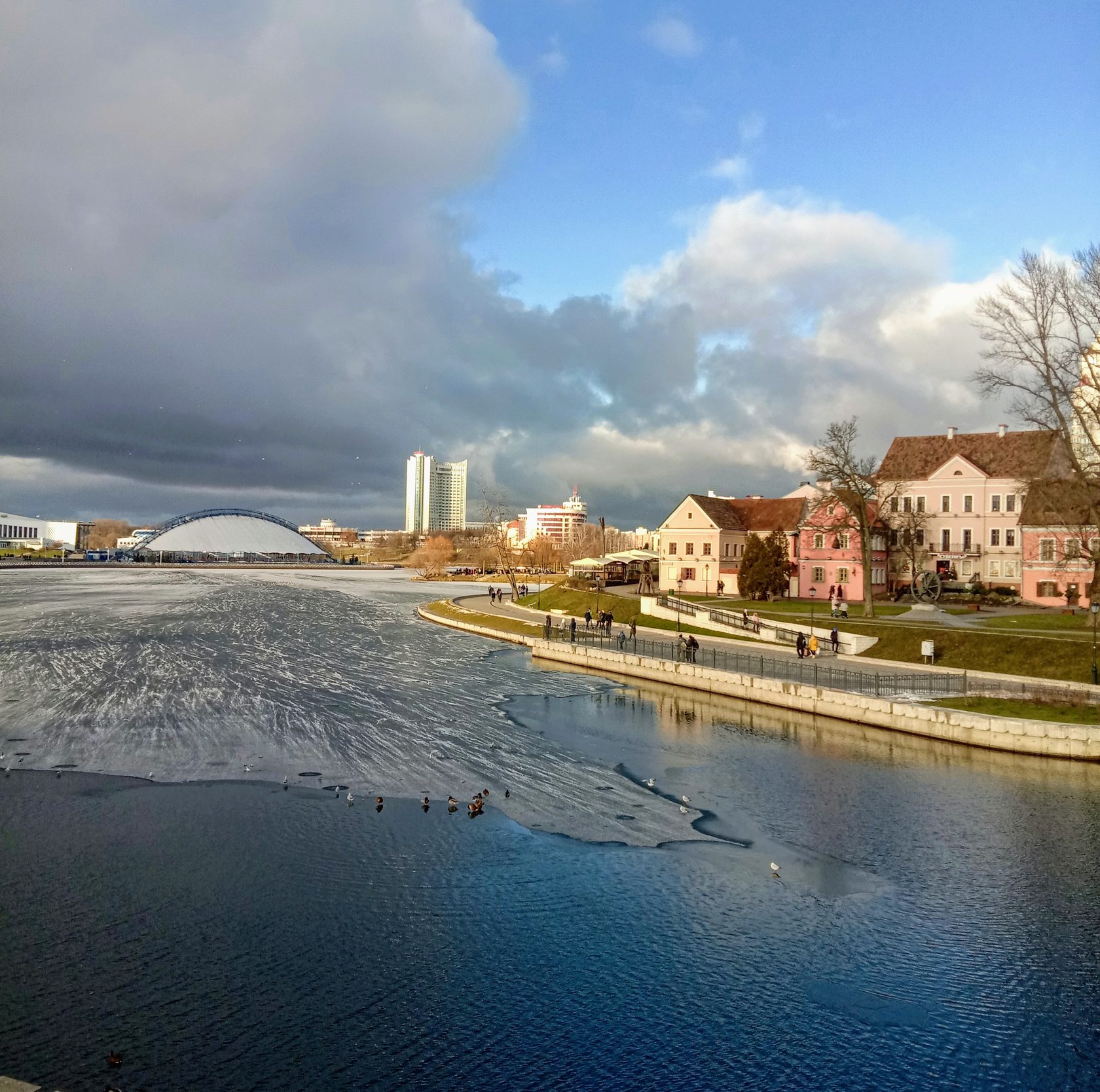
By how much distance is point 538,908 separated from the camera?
51.6 feet

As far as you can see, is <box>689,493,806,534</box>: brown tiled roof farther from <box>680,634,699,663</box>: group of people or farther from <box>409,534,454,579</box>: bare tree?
<box>409,534,454,579</box>: bare tree

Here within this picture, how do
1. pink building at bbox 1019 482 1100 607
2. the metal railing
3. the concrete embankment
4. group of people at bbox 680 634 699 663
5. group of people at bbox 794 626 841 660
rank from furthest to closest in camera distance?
1. pink building at bbox 1019 482 1100 607
2. group of people at bbox 680 634 699 663
3. group of people at bbox 794 626 841 660
4. the metal railing
5. the concrete embankment

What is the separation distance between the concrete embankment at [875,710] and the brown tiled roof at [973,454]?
2845 centimetres

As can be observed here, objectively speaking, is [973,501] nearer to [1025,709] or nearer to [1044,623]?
[1044,623]

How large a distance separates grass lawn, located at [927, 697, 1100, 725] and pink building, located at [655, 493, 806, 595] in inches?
1351

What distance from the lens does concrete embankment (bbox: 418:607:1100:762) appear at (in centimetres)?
2669

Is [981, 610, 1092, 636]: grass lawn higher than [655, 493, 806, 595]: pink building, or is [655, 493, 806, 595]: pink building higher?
[655, 493, 806, 595]: pink building

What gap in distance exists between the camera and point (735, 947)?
47.0 feet

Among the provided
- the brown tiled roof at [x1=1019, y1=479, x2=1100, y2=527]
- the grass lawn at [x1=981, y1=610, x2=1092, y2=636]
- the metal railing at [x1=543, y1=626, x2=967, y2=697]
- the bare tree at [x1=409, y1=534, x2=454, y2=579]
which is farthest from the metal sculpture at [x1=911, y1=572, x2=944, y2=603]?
the bare tree at [x1=409, y1=534, x2=454, y2=579]

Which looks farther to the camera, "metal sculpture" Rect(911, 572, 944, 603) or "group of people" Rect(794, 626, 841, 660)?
"metal sculpture" Rect(911, 572, 944, 603)

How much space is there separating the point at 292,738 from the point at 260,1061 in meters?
17.7

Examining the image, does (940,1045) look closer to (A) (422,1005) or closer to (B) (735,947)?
(B) (735,947)

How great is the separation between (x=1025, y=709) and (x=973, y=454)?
40.6 metres

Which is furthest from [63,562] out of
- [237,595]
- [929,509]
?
[929,509]
